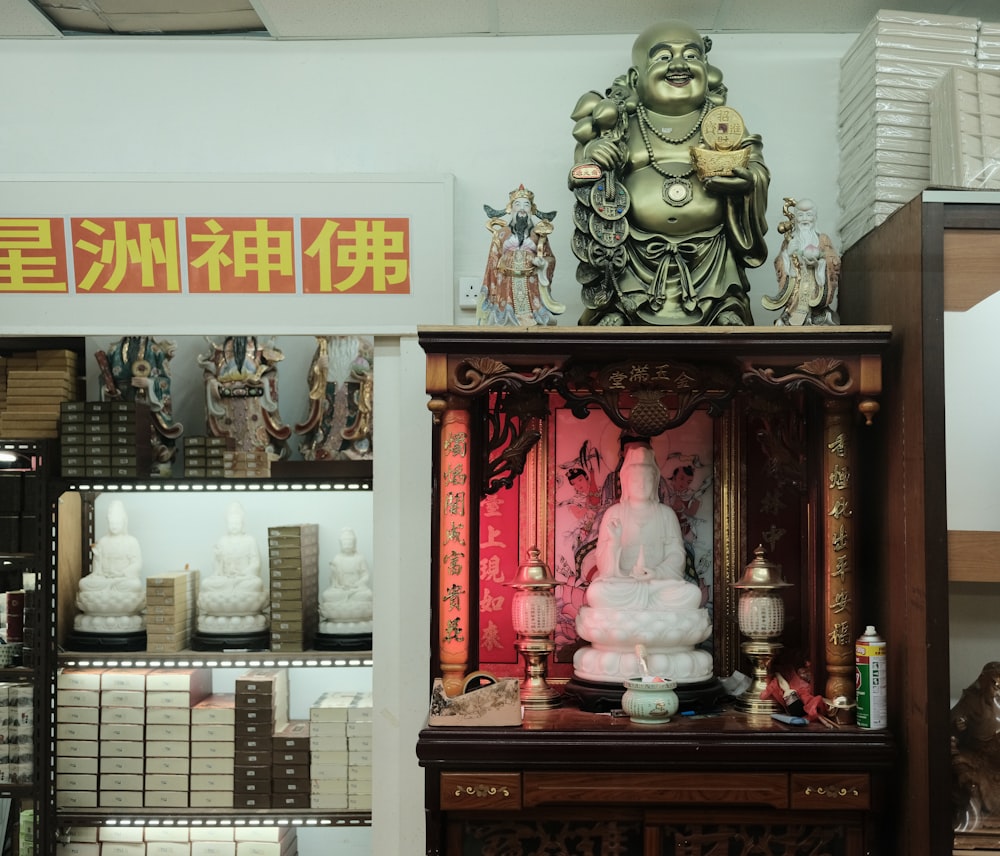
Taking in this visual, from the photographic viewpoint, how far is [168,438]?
365 centimetres

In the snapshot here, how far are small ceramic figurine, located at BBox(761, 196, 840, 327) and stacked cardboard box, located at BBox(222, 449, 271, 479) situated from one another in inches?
69.5

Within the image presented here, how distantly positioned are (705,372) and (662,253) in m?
0.38

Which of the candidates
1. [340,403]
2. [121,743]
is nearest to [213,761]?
[121,743]

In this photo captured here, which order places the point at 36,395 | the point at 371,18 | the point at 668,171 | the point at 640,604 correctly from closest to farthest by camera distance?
the point at 640,604, the point at 668,171, the point at 371,18, the point at 36,395

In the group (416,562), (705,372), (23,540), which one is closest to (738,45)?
(705,372)

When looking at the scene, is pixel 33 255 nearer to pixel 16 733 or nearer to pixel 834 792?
pixel 16 733

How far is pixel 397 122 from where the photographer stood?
306 cm

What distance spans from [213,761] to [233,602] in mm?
537

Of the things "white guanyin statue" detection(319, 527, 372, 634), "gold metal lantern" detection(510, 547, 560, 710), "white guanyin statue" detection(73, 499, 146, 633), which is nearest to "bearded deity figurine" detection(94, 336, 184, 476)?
"white guanyin statue" detection(73, 499, 146, 633)

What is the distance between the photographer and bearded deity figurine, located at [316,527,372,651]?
351cm

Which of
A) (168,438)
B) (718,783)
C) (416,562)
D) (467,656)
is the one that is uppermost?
(168,438)

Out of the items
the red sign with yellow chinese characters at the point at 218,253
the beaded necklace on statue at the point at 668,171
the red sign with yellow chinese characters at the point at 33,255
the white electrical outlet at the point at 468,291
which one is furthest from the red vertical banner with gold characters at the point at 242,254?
the beaded necklace on statue at the point at 668,171

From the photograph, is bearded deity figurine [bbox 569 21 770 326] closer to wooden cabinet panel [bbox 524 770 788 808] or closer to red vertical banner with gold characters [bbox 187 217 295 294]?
red vertical banner with gold characters [bbox 187 217 295 294]

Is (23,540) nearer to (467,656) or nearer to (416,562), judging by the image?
(416,562)
